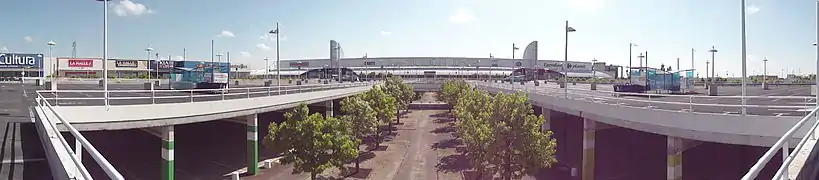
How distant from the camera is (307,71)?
140m

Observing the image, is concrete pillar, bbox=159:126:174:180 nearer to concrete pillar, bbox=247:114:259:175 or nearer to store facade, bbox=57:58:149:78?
concrete pillar, bbox=247:114:259:175

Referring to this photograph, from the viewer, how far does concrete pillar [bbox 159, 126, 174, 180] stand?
18484 millimetres

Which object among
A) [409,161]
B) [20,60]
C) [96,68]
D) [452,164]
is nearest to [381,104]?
[409,161]

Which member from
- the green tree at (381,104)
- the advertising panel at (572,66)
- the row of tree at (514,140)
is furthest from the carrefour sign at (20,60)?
the advertising panel at (572,66)

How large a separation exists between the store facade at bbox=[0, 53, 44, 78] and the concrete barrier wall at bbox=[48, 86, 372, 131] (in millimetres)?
82059

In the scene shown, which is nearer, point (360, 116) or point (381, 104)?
point (360, 116)

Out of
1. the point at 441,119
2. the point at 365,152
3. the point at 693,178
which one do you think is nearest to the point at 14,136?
the point at 365,152

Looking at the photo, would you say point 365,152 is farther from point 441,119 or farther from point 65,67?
point 65,67

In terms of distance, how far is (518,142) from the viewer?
1800cm

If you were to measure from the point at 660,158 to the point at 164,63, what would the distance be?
105 meters

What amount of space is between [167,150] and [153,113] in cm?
211

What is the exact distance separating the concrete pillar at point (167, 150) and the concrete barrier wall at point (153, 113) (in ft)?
1.86

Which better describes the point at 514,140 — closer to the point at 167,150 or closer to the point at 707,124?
the point at 707,124

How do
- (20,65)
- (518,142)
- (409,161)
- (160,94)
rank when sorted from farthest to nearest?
(20,65), (160,94), (409,161), (518,142)
